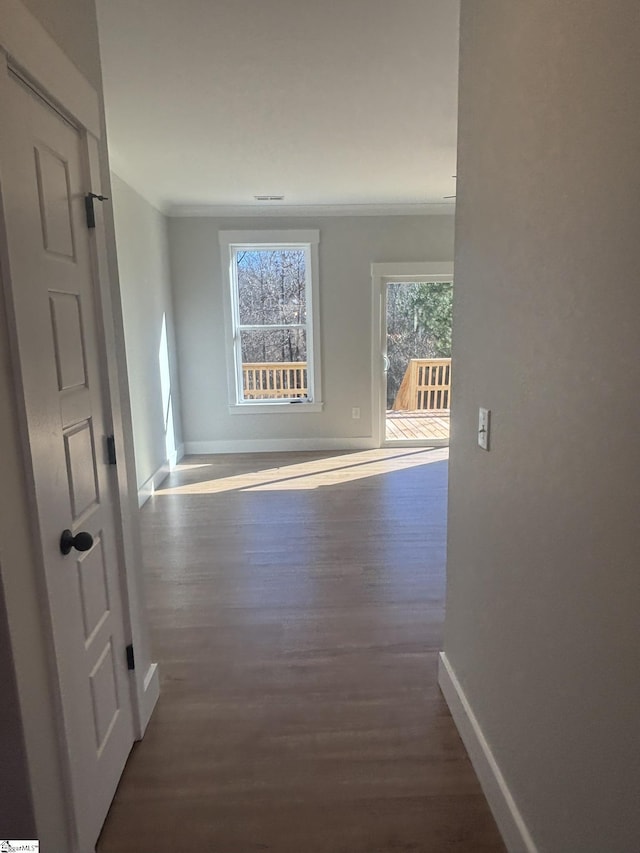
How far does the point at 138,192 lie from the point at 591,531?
4671 mm

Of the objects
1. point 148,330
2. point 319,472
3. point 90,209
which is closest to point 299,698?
point 90,209

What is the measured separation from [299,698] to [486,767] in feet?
2.50

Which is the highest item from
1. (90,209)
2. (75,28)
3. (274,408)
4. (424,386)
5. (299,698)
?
(75,28)

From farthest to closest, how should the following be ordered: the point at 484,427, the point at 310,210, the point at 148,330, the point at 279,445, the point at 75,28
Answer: the point at 279,445 → the point at 310,210 → the point at 148,330 → the point at 484,427 → the point at 75,28

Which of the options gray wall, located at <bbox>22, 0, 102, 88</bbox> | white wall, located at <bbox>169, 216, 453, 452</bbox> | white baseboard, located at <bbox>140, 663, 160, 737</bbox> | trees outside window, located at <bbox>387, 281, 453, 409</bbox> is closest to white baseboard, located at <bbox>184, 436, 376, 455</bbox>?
white wall, located at <bbox>169, 216, 453, 452</bbox>

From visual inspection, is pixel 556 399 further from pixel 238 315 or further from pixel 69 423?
pixel 238 315

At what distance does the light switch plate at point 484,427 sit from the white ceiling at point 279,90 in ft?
5.10

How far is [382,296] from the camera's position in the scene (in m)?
5.85

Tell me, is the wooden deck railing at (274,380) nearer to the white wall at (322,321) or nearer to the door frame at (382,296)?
the white wall at (322,321)

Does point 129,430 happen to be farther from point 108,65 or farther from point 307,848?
point 108,65

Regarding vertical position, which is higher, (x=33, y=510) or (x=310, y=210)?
(x=310, y=210)

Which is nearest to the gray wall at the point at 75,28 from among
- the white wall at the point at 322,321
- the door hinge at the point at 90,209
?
the door hinge at the point at 90,209

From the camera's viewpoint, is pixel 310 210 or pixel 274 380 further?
pixel 274 380

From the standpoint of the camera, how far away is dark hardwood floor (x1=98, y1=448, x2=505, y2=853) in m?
1.57
